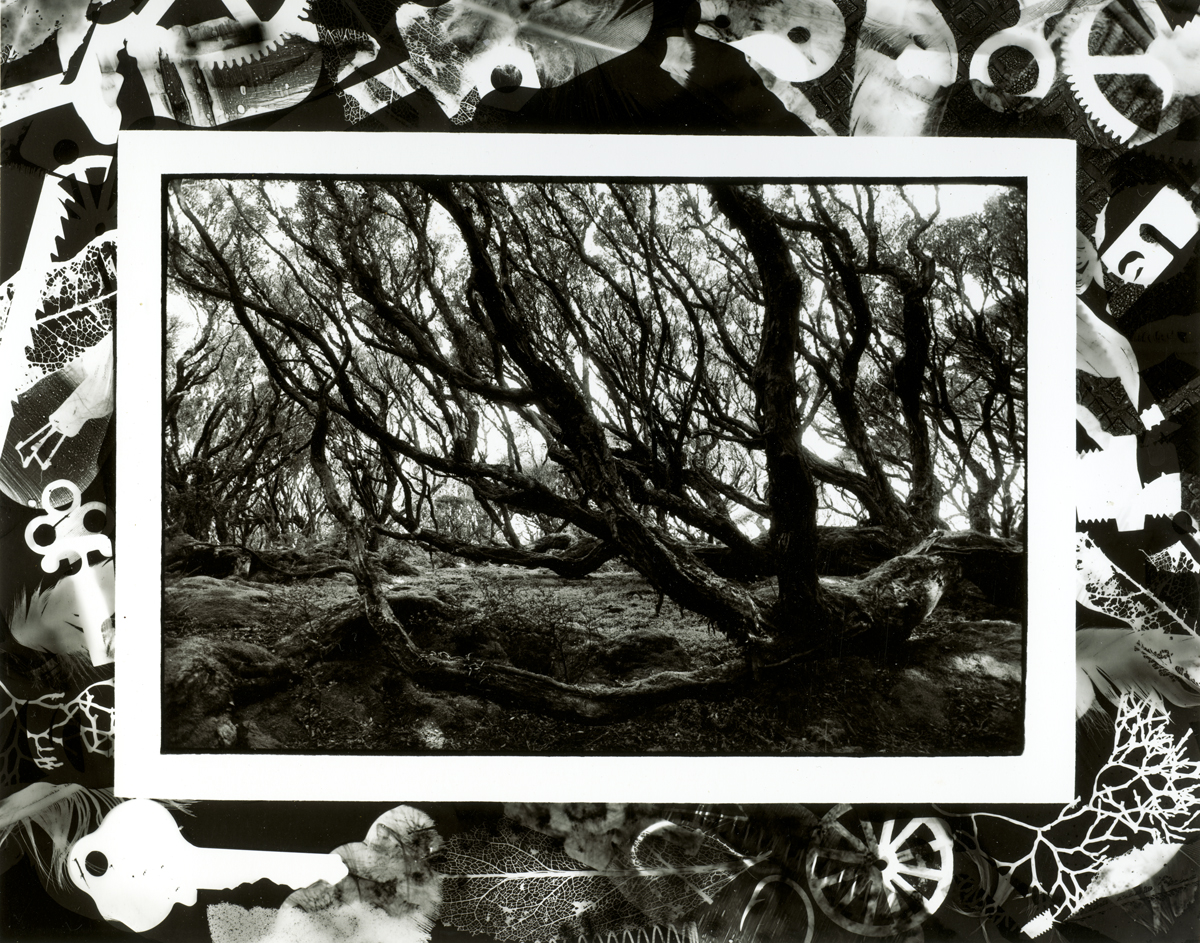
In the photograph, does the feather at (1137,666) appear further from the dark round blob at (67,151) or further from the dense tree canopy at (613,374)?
the dark round blob at (67,151)

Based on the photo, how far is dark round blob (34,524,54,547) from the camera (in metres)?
1.52

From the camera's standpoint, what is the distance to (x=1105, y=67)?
1.53 m

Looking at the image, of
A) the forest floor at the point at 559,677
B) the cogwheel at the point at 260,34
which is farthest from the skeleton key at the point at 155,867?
the cogwheel at the point at 260,34

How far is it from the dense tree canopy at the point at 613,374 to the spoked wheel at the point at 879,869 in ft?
1.12

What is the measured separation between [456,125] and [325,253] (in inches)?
12.6

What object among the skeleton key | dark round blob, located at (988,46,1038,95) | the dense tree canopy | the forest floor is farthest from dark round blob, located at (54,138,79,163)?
dark round blob, located at (988,46,1038,95)

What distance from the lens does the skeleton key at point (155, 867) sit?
150 centimetres

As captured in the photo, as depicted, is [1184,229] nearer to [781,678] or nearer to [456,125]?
[781,678]

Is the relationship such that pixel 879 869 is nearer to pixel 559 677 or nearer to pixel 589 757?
pixel 589 757

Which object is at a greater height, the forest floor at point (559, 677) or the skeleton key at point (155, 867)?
the forest floor at point (559, 677)

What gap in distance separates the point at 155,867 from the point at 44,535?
1.99 feet

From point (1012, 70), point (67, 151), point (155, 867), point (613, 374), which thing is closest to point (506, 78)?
point (613, 374)

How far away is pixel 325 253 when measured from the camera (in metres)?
1.52

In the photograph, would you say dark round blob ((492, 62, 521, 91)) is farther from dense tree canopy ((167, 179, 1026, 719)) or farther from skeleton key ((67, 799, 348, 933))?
skeleton key ((67, 799, 348, 933))
